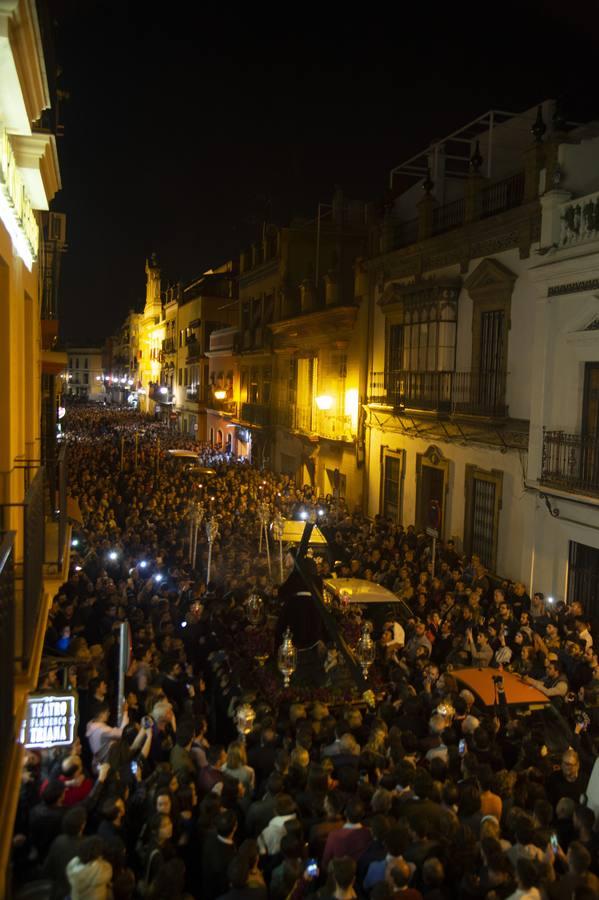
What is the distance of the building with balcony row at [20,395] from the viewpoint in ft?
13.2

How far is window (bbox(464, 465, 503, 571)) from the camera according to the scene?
17062 millimetres

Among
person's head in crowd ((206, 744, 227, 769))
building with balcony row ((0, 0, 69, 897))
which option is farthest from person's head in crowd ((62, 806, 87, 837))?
person's head in crowd ((206, 744, 227, 769))

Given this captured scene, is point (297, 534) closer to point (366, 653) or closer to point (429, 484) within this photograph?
point (429, 484)

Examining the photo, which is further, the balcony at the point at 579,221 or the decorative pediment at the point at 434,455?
the decorative pediment at the point at 434,455

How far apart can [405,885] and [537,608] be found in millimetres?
8766

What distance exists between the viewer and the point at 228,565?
15.3 m

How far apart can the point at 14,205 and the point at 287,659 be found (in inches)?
252

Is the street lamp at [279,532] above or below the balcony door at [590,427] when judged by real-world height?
below

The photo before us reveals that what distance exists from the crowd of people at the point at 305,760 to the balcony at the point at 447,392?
484cm

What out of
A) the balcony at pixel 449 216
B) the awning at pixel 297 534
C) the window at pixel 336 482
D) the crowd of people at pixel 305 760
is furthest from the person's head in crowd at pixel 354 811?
the window at pixel 336 482

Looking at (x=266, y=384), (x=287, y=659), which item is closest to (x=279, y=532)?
(x=287, y=659)

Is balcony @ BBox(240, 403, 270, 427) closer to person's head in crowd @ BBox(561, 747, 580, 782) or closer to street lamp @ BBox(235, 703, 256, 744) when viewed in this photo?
street lamp @ BBox(235, 703, 256, 744)

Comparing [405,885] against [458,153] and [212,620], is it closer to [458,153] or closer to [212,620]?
[212,620]

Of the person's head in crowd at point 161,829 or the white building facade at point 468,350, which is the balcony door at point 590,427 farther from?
the person's head in crowd at point 161,829
